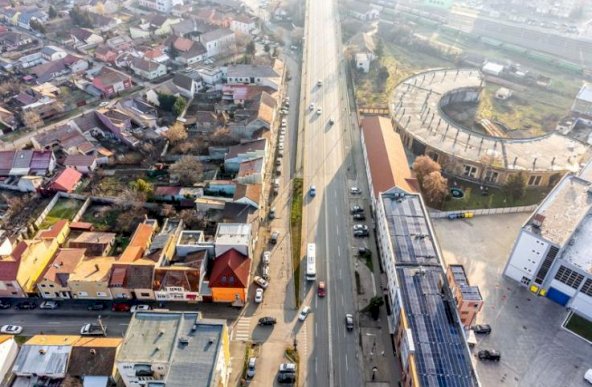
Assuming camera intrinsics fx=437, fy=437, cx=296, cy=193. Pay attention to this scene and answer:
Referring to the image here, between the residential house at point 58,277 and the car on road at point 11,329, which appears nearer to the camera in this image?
the car on road at point 11,329

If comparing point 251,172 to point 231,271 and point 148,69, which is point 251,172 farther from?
point 148,69

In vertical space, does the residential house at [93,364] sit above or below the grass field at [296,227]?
below

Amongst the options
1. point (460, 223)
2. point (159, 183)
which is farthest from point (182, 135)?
point (460, 223)

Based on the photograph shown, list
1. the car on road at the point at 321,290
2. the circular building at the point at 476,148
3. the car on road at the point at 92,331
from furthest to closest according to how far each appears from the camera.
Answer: the circular building at the point at 476,148 < the car on road at the point at 321,290 < the car on road at the point at 92,331

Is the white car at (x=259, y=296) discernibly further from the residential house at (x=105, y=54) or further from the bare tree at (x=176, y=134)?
the residential house at (x=105, y=54)

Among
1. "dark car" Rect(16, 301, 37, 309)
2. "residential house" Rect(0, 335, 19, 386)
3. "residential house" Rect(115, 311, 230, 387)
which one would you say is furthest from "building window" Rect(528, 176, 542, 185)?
"residential house" Rect(0, 335, 19, 386)

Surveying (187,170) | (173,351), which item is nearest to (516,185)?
(187,170)

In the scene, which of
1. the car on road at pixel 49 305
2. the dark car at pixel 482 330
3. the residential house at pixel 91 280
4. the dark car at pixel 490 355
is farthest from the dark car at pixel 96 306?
the dark car at pixel 482 330
